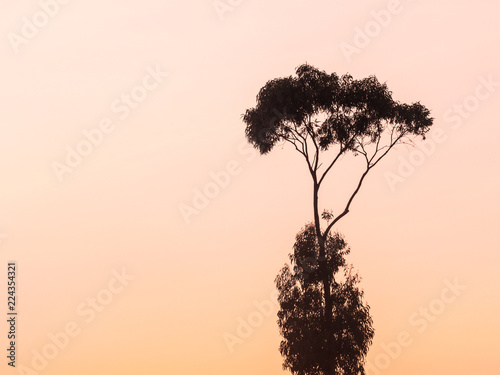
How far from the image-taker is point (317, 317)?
2387 inches

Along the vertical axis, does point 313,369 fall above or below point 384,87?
below

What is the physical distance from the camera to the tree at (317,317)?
60156mm

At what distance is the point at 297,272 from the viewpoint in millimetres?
61406

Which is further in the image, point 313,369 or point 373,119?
point 373,119

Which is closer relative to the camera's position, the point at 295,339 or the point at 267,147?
the point at 295,339

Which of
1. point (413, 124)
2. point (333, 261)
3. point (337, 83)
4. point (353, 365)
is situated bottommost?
point (353, 365)

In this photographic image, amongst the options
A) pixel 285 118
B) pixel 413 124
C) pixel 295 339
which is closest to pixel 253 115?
pixel 285 118

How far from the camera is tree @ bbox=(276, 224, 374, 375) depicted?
60.2 metres

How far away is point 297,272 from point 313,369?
6.00m

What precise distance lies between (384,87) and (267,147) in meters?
8.54

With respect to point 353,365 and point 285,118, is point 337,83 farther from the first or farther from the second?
point 353,365

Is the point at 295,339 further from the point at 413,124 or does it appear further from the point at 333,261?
the point at 413,124

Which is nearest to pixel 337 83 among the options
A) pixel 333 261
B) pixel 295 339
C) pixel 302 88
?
pixel 302 88

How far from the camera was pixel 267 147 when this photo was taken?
64688 mm
